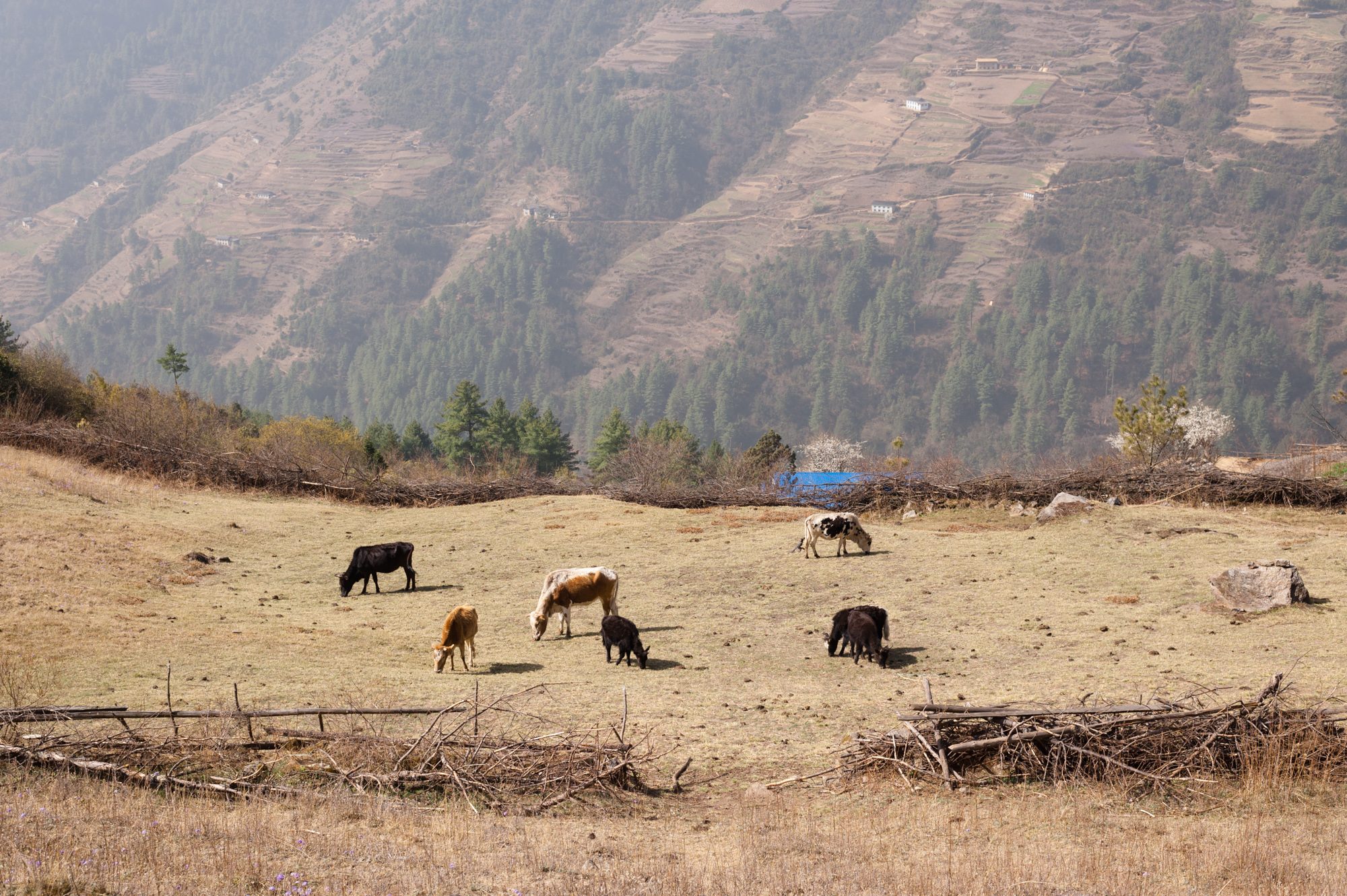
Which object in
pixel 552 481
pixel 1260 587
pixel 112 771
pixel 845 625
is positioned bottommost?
pixel 112 771

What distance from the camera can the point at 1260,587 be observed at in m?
18.8

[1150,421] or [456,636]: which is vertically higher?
[1150,421]

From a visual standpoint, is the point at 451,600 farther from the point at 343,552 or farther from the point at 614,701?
the point at 614,701

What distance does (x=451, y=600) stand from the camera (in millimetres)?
24391

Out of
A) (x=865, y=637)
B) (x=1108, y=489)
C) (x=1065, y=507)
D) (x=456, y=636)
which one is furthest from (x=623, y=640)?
(x=1108, y=489)

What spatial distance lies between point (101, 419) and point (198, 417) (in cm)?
1142

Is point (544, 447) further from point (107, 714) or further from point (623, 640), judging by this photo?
point (107, 714)

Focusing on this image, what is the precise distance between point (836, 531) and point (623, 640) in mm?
9641

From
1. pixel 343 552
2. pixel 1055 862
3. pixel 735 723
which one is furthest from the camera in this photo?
pixel 343 552

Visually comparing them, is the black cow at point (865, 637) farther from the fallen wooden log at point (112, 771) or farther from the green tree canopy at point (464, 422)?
the green tree canopy at point (464, 422)

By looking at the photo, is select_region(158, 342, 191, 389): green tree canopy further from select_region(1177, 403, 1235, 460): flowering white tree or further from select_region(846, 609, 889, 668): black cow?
select_region(1177, 403, 1235, 460): flowering white tree

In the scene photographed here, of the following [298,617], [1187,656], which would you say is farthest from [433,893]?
[298,617]

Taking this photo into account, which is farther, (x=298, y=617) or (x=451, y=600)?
(x=451, y=600)

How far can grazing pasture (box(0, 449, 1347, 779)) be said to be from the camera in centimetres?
1541
